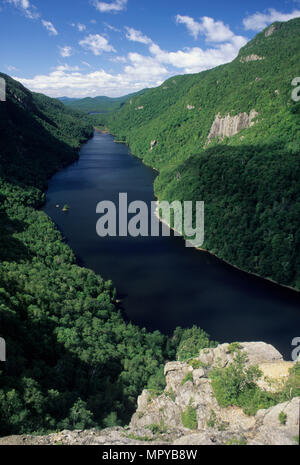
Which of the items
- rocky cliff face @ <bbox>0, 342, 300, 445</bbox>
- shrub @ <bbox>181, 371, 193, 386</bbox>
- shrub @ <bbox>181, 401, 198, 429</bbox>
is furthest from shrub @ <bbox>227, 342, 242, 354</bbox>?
shrub @ <bbox>181, 401, 198, 429</bbox>

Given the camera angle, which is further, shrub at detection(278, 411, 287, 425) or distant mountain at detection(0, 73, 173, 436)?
distant mountain at detection(0, 73, 173, 436)

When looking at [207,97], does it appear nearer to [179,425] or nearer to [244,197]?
[244,197]

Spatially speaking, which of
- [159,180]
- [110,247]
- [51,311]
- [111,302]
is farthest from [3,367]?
[159,180]

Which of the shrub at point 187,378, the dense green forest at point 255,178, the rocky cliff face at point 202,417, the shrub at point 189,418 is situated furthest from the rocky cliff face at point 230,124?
the shrub at point 189,418

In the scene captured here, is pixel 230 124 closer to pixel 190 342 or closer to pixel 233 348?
pixel 190 342

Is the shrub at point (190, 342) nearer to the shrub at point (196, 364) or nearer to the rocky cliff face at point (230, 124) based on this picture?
the shrub at point (196, 364)

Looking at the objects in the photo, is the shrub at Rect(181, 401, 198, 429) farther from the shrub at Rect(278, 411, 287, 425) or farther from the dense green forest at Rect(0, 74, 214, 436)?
the dense green forest at Rect(0, 74, 214, 436)
